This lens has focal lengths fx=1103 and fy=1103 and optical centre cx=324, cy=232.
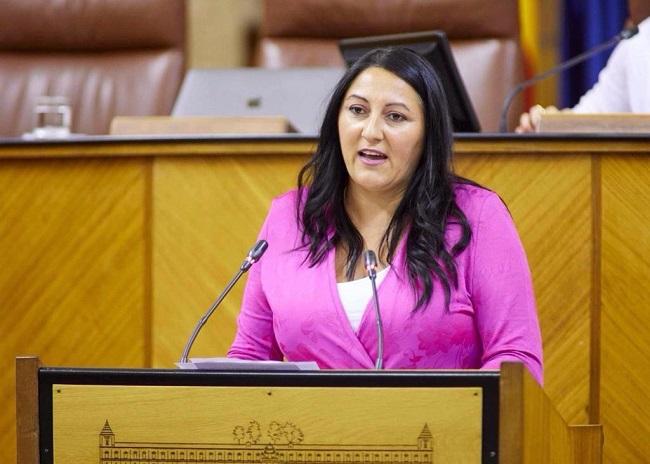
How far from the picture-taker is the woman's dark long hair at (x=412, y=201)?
1723 mm

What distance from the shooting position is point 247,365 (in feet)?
4.42

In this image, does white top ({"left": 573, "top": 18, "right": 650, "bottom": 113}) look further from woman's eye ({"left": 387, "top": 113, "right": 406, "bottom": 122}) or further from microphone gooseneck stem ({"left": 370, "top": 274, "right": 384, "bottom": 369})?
microphone gooseneck stem ({"left": 370, "top": 274, "right": 384, "bottom": 369})

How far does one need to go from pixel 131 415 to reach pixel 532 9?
12.4 feet

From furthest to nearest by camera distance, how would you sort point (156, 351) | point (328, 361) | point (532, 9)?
1. point (532, 9)
2. point (156, 351)
3. point (328, 361)

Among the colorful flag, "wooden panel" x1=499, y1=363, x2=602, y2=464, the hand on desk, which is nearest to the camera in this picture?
"wooden panel" x1=499, y1=363, x2=602, y2=464

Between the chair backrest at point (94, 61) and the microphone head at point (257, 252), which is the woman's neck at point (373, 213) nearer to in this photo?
the microphone head at point (257, 252)

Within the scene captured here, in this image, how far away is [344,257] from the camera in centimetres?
180

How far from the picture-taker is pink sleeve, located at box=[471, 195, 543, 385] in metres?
1.67

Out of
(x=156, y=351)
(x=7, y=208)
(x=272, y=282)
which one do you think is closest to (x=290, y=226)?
(x=272, y=282)

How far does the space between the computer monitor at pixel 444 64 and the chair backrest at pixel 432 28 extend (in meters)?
0.85

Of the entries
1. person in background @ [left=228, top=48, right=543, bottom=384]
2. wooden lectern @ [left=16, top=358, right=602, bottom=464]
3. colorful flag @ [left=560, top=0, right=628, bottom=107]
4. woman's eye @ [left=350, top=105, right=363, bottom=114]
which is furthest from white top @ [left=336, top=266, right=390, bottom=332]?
colorful flag @ [left=560, top=0, right=628, bottom=107]

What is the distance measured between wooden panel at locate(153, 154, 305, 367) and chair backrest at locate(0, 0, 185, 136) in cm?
112

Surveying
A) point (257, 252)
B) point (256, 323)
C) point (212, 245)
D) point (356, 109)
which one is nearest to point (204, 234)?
point (212, 245)

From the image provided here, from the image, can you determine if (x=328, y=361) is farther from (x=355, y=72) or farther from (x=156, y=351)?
(x=156, y=351)
